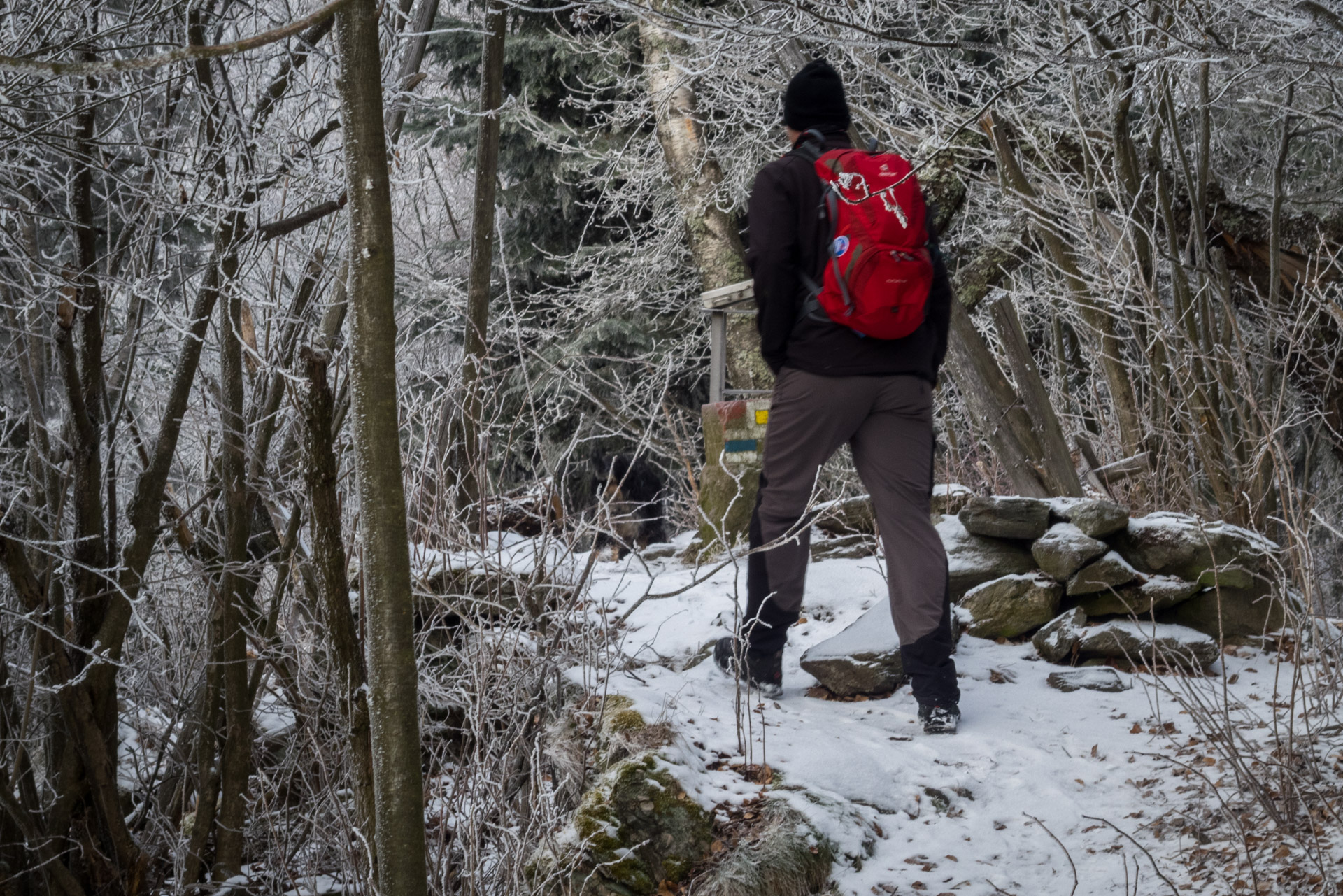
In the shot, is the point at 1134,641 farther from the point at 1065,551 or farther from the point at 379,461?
the point at 379,461

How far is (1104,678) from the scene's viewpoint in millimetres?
3916

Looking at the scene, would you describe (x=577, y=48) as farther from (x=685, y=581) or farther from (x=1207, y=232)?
(x=685, y=581)

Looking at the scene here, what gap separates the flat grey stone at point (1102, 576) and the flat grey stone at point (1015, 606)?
0.08 m

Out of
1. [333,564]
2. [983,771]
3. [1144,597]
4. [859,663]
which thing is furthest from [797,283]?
[1144,597]

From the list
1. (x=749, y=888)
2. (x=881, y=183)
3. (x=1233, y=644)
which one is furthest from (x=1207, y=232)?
(x=749, y=888)

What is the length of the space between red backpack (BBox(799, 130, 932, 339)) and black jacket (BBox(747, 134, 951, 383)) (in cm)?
4

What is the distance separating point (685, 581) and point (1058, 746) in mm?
2004

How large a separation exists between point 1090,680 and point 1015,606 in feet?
1.88

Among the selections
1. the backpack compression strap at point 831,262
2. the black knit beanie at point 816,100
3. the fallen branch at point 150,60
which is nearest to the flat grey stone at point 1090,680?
the backpack compression strap at point 831,262

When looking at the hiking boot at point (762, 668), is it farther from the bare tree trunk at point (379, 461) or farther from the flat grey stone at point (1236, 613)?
the bare tree trunk at point (379, 461)

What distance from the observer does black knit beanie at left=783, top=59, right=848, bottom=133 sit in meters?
3.41

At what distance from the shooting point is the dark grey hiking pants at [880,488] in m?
3.30

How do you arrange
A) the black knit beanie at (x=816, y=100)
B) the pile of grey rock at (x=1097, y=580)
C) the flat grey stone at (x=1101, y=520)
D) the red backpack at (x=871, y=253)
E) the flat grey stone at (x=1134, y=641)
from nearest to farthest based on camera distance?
the red backpack at (x=871, y=253), the black knit beanie at (x=816, y=100), the flat grey stone at (x=1134, y=641), the pile of grey rock at (x=1097, y=580), the flat grey stone at (x=1101, y=520)

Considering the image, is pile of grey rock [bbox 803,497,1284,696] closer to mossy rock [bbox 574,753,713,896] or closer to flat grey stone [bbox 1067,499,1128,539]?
flat grey stone [bbox 1067,499,1128,539]
